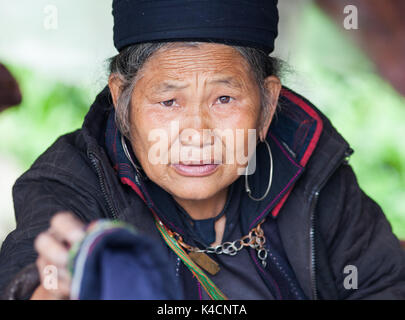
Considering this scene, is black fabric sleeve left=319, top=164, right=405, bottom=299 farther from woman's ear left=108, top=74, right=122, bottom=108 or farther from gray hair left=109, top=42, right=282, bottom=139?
woman's ear left=108, top=74, right=122, bottom=108

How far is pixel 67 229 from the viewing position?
1.30 metres

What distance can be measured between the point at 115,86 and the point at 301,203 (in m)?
0.89

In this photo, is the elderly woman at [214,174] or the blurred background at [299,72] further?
the blurred background at [299,72]

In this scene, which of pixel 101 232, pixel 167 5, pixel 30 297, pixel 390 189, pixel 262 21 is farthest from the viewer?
pixel 390 189

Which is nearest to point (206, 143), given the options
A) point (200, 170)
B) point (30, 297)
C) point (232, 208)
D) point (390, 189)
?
point (200, 170)

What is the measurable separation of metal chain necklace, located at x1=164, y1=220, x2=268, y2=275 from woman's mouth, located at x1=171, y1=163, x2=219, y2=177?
273mm

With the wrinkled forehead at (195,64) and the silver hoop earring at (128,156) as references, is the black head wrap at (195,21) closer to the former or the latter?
the wrinkled forehead at (195,64)

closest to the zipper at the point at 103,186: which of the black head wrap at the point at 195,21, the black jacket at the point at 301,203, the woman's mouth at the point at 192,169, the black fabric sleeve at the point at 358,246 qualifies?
the black jacket at the point at 301,203

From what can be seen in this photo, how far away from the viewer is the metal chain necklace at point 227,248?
2.17 m

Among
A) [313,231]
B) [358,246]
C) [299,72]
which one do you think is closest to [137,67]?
[313,231]

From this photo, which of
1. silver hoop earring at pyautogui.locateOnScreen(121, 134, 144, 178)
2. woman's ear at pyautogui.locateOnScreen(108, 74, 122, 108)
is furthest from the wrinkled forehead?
silver hoop earring at pyautogui.locateOnScreen(121, 134, 144, 178)

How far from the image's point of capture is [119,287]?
3.93ft

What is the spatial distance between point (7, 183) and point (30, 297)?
101 inches
